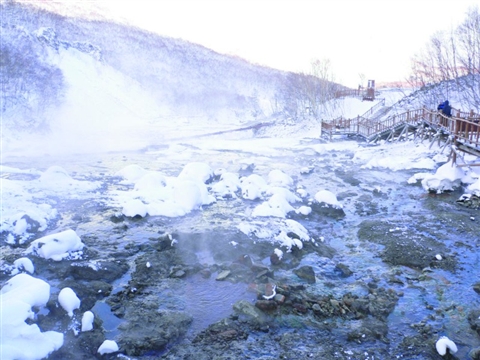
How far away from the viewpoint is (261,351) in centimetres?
515

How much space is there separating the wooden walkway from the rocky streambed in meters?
3.23

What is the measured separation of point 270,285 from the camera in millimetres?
6582

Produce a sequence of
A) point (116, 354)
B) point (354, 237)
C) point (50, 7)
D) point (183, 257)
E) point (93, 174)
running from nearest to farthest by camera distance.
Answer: point (116, 354), point (183, 257), point (354, 237), point (93, 174), point (50, 7)

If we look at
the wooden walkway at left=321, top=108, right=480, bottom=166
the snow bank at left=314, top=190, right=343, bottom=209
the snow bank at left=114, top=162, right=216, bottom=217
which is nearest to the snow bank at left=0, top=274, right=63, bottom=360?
the snow bank at left=114, top=162, right=216, bottom=217

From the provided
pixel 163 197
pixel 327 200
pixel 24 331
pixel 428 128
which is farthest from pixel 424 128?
pixel 24 331

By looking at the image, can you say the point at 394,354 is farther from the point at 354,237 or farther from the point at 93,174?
the point at 93,174

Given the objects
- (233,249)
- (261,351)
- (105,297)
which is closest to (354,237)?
(233,249)

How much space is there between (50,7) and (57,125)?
128ft

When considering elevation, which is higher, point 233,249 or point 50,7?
point 50,7

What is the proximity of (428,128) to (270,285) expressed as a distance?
1702 cm

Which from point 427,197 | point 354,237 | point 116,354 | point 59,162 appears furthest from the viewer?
point 59,162

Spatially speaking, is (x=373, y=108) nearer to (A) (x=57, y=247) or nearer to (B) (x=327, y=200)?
(B) (x=327, y=200)

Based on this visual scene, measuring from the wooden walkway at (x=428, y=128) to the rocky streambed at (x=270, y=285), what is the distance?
10.6 feet

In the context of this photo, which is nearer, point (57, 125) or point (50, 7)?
point (57, 125)
